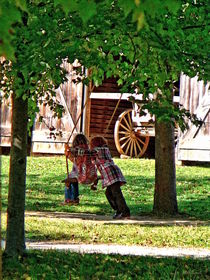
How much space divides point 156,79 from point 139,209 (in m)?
6.85

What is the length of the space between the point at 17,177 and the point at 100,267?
124 centimetres

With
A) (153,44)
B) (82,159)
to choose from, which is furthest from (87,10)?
(82,159)

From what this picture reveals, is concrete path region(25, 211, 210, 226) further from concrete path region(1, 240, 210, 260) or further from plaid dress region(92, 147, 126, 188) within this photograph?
concrete path region(1, 240, 210, 260)

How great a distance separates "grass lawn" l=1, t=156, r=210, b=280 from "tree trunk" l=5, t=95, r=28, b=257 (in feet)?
0.86

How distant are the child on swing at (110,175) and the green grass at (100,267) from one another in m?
3.80

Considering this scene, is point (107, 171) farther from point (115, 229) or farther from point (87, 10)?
point (87, 10)

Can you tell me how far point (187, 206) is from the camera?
15156mm

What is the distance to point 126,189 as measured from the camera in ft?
58.3

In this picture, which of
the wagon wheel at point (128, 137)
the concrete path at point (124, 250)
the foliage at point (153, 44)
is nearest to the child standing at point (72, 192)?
the concrete path at point (124, 250)

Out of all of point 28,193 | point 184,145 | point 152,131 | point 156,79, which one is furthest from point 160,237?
point 152,131

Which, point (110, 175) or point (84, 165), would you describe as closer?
point (110, 175)

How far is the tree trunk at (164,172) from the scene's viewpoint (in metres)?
13.7

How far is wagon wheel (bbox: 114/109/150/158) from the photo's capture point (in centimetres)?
2427

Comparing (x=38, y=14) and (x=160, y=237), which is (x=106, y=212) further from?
(x=38, y=14)
